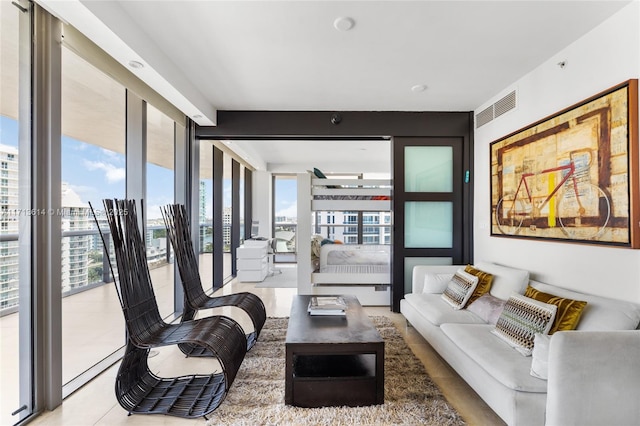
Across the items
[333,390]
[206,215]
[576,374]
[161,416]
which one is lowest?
[161,416]

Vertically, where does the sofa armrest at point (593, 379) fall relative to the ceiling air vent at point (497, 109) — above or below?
below

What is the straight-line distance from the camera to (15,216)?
76.2 inches

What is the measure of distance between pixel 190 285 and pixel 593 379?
2966mm

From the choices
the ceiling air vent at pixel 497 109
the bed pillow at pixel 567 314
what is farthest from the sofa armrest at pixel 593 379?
the ceiling air vent at pixel 497 109

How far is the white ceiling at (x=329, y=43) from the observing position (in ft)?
7.14

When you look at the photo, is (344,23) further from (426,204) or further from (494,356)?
(426,204)

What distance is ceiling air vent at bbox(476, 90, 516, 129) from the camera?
345 cm

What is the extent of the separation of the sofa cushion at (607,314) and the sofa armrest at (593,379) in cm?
26

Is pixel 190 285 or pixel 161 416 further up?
pixel 190 285

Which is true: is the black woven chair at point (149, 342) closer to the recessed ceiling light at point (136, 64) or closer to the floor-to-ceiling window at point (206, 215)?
the recessed ceiling light at point (136, 64)

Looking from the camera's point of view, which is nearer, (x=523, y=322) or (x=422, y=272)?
(x=523, y=322)

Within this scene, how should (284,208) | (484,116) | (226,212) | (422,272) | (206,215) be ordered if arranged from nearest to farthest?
(422,272) → (484,116) → (206,215) → (226,212) → (284,208)

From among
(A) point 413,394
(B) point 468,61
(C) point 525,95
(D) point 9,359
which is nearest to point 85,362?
(D) point 9,359

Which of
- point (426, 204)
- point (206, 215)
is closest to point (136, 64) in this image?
point (206, 215)
